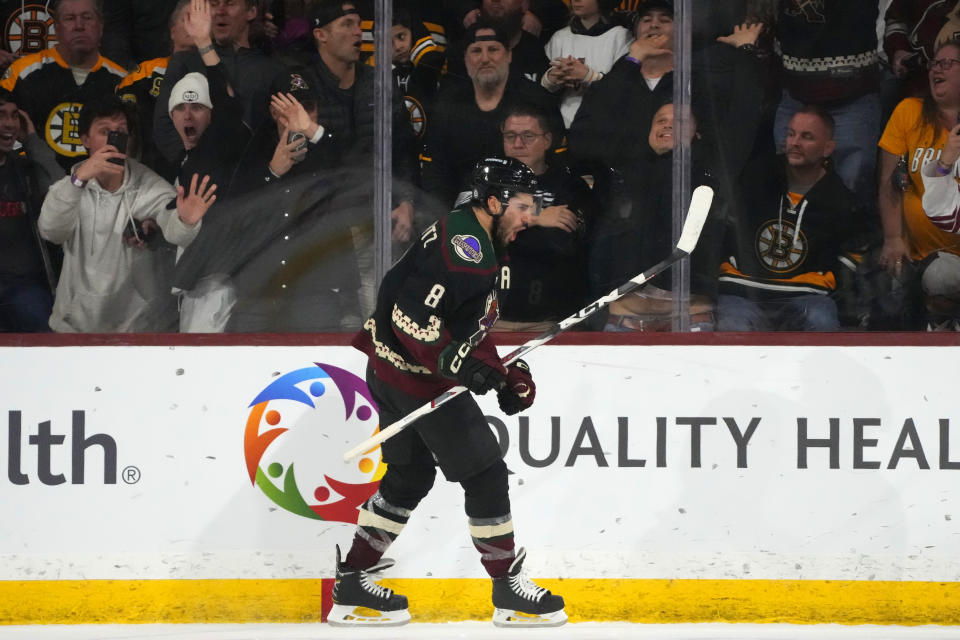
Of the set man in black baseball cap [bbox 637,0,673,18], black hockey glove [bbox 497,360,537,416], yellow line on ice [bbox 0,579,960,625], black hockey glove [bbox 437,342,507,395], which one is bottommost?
yellow line on ice [bbox 0,579,960,625]

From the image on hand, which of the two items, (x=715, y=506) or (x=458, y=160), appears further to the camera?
(x=458, y=160)

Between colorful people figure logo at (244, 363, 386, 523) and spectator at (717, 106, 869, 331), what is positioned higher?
spectator at (717, 106, 869, 331)

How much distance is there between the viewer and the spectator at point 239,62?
3465 mm

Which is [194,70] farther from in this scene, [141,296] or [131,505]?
[131,505]

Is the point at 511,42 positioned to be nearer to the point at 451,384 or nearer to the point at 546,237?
the point at 546,237

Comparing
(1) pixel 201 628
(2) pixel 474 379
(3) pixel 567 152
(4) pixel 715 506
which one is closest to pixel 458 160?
(3) pixel 567 152

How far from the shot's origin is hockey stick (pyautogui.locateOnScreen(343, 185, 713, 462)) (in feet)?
9.27

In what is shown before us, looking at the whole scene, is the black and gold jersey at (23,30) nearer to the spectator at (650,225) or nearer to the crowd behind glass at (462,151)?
the crowd behind glass at (462,151)

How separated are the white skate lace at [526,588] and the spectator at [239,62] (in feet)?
5.32

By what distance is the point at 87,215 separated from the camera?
3457mm

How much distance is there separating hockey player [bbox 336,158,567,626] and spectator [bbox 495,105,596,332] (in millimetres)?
508

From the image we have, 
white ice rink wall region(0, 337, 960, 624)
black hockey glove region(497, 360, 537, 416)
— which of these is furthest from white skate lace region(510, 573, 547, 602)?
black hockey glove region(497, 360, 537, 416)

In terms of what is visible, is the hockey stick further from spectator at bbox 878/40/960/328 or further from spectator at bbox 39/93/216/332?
spectator at bbox 39/93/216/332

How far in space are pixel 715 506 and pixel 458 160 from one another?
1.31 meters
